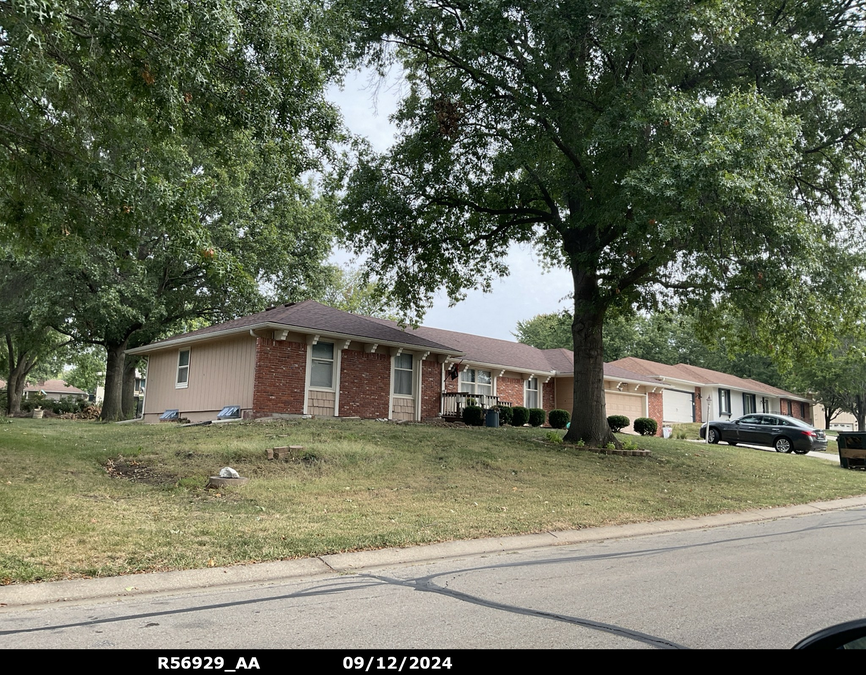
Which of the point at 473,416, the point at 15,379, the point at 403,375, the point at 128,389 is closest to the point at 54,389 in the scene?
the point at 15,379

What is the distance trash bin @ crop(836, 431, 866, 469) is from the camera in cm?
2091

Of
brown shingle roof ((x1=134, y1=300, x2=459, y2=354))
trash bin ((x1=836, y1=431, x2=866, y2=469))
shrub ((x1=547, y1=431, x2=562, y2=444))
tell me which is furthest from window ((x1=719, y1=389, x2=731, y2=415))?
shrub ((x1=547, y1=431, x2=562, y2=444))

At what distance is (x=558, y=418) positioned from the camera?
27469 mm

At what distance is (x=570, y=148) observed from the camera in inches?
596

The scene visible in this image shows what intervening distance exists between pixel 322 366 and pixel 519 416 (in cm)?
928

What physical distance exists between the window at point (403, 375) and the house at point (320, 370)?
0.12ft

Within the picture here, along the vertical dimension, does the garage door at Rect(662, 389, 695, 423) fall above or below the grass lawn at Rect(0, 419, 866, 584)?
above

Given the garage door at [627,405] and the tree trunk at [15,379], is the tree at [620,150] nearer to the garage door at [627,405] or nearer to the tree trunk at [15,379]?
the garage door at [627,405]

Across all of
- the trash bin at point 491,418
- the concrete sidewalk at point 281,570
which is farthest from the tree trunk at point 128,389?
the concrete sidewalk at point 281,570

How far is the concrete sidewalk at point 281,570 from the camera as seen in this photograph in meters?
5.38

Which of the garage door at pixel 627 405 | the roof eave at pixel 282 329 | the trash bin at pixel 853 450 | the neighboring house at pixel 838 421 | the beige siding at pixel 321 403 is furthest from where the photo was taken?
the neighboring house at pixel 838 421

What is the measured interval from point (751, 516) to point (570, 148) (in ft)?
29.4

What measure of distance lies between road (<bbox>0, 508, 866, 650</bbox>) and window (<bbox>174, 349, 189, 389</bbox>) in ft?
63.6
